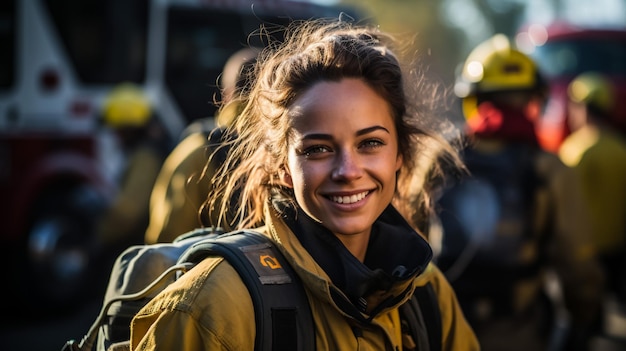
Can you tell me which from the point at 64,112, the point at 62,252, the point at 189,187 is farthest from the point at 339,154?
the point at 64,112

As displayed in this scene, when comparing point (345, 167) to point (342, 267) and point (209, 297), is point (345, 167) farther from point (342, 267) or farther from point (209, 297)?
point (209, 297)

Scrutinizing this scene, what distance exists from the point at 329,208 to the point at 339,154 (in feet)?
0.45

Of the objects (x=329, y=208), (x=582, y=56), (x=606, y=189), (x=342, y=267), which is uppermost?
(x=582, y=56)

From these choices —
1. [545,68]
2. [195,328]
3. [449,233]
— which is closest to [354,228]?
[195,328]

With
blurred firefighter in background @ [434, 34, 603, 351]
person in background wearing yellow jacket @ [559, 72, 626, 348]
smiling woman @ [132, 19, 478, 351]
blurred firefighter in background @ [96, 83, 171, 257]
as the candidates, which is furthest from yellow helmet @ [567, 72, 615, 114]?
smiling woman @ [132, 19, 478, 351]

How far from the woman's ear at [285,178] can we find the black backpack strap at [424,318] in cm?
43

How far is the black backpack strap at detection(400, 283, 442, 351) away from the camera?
96.7 inches

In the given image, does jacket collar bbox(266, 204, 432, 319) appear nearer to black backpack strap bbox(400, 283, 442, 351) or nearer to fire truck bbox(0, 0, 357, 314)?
black backpack strap bbox(400, 283, 442, 351)

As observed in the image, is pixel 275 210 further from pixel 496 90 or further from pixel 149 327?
pixel 496 90

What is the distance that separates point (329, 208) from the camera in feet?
7.79

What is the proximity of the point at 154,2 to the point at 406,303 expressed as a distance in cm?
832

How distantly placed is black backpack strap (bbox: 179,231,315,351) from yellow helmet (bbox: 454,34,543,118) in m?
2.92

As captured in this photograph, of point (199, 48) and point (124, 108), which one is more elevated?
point (199, 48)

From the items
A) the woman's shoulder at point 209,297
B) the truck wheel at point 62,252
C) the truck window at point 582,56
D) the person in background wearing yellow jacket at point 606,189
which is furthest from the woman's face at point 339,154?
the truck window at point 582,56
